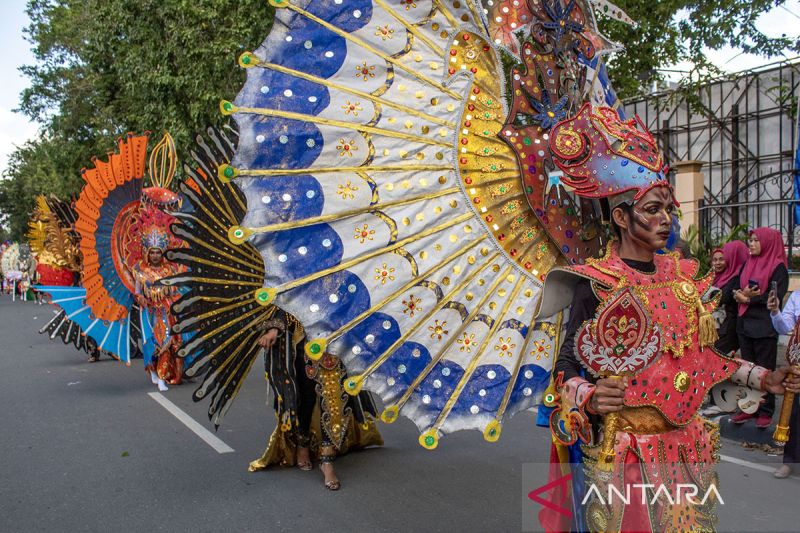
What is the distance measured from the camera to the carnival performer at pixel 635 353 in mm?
2357

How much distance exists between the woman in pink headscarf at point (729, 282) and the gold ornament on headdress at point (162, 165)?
6.01 meters

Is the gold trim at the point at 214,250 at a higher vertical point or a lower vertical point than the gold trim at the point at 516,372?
higher

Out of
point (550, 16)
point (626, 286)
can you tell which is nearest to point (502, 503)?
point (626, 286)

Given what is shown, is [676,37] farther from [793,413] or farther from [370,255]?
[370,255]

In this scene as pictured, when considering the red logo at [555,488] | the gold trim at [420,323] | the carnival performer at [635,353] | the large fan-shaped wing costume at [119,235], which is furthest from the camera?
the large fan-shaped wing costume at [119,235]

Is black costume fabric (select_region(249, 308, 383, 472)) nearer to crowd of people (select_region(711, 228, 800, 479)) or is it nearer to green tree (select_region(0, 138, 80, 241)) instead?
crowd of people (select_region(711, 228, 800, 479))

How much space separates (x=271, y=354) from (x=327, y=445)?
77 cm

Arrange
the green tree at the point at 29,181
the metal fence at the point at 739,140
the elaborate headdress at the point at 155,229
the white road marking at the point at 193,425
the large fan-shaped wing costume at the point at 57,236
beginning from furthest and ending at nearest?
1. the green tree at the point at 29,181
2. the metal fence at the point at 739,140
3. the large fan-shaped wing costume at the point at 57,236
4. the elaborate headdress at the point at 155,229
5. the white road marking at the point at 193,425

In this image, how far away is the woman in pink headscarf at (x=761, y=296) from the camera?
6.38 meters

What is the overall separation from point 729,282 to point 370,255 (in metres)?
5.32

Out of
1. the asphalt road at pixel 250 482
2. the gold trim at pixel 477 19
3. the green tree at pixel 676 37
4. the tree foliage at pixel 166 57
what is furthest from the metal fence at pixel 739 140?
the gold trim at pixel 477 19

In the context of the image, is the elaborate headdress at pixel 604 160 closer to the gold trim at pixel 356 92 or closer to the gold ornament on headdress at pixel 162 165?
the gold trim at pixel 356 92

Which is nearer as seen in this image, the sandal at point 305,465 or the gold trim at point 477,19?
the gold trim at point 477,19

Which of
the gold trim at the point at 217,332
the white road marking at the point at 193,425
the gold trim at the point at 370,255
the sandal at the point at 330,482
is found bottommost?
the white road marking at the point at 193,425
